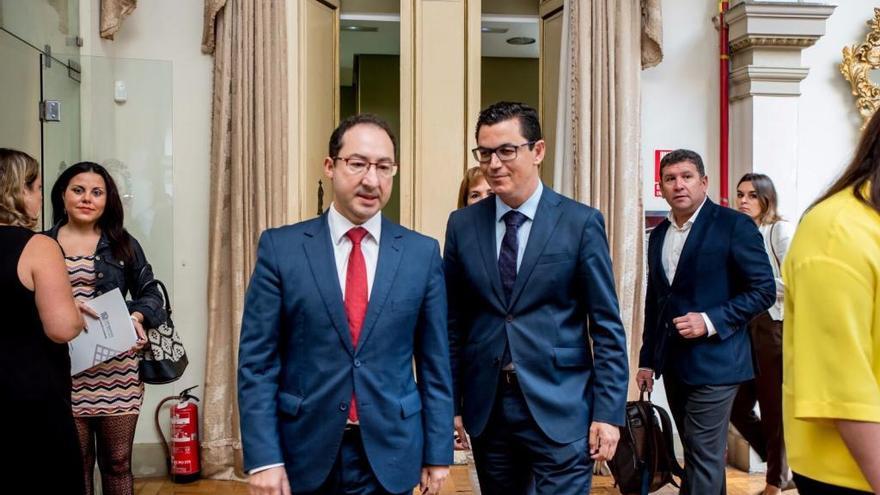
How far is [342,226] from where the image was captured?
2.02m

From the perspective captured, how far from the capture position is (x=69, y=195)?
125 inches

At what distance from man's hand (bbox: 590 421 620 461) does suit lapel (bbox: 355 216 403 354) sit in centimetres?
79

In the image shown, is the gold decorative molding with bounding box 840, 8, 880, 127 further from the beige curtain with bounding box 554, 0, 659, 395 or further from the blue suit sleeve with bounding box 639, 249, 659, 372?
the blue suit sleeve with bounding box 639, 249, 659, 372

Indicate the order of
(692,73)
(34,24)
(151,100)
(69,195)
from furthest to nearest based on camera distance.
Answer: (692,73)
(151,100)
(34,24)
(69,195)

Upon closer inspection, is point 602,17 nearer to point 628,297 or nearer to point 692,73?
point 692,73

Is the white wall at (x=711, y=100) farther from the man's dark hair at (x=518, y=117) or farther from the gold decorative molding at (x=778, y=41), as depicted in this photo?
the man's dark hair at (x=518, y=117)

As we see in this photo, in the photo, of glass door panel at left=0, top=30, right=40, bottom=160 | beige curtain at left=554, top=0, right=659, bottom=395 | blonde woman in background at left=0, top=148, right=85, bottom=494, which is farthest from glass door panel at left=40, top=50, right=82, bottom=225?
beige curtain at left=554, top=0, right=659, bottom=395

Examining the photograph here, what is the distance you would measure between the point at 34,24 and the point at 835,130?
4.72 metres

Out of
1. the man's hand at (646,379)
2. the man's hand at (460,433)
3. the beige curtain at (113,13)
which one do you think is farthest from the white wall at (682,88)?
the beige curtain at (113,13)

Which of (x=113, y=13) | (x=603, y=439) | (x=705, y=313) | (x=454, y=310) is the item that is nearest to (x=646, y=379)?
(x=705, y=313)

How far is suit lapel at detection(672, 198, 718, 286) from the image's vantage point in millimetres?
3275

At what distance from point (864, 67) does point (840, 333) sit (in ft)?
15.0

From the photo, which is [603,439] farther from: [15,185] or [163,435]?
[163,435]

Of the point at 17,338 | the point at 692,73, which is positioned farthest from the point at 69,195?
the point at 692,73
